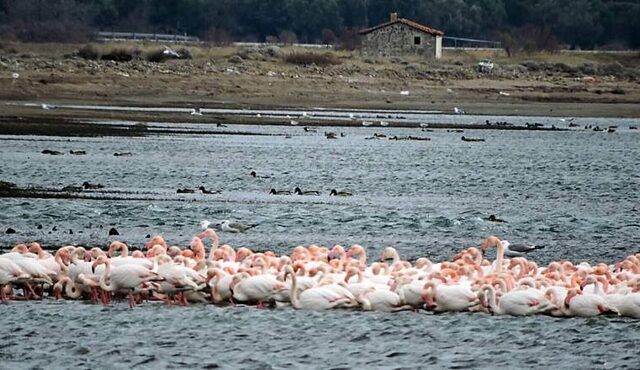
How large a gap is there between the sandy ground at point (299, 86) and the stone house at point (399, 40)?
31.6 feet

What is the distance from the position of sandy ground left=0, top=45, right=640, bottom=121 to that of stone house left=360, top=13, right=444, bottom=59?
9.62 metres

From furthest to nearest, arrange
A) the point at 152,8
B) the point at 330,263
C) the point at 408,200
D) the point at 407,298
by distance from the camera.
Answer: the point at 152,8 < the point at 408,200 < the point at 330,263 < the point at 407,298

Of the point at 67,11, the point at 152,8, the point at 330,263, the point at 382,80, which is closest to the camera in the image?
the point at 330,263

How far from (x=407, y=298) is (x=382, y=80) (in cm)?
4660

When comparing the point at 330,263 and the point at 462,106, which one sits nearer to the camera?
the point at 330,263

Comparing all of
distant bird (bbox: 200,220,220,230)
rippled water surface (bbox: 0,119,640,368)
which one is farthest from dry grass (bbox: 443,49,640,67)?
distant bird (bbox: 200,220,220,230)

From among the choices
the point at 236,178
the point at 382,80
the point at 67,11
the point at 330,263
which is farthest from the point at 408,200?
the point at 67,11

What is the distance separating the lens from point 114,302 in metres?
15.6

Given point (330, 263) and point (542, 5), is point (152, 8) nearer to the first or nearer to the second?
point (542, 5)

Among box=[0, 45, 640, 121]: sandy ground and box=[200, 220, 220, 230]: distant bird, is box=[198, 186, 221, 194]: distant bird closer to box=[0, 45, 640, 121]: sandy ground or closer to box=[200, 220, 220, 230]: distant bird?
box=[200, 220, 220, 230]: distant bird

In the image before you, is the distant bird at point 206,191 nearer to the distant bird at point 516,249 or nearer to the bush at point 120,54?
the distant bird at point 516,249

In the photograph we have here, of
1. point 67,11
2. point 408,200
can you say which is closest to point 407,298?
point 408,200

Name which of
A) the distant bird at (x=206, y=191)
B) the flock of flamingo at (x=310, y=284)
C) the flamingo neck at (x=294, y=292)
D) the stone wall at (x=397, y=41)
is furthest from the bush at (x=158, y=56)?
the flamingo neck at (x=294, y=292)

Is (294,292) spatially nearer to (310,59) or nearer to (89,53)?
(89,53)
